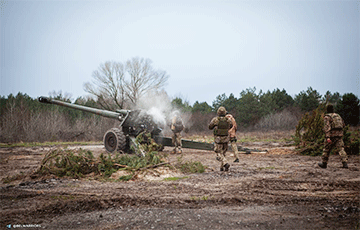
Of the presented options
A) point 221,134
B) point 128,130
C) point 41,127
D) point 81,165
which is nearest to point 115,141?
point 128,130

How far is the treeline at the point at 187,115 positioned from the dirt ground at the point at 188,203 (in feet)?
68.4

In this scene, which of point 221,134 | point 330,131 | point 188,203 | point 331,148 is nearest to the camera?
point 188,203

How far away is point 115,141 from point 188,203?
26.3 ft

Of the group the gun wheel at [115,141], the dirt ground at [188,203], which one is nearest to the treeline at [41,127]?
the gun wheel at [115,141]

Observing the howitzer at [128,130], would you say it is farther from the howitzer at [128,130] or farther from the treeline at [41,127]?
the treeline at [41,127]

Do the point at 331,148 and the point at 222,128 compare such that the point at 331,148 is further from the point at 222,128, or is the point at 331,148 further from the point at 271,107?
the point at 271,107

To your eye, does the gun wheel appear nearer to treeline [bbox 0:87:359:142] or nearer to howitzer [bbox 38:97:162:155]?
howitzer [bbox 38:97:162:155]

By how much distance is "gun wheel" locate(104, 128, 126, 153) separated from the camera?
472 inches

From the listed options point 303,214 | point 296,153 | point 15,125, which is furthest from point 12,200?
point 15,125

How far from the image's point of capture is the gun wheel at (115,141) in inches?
472

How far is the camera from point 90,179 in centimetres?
730

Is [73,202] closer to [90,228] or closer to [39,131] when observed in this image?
[90,228]

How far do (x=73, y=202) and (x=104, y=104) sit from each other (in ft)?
112

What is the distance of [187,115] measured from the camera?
41938 millimetres
